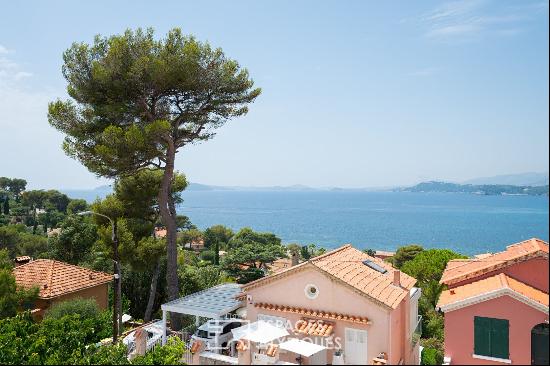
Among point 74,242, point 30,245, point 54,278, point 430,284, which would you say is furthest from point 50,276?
point 30,245

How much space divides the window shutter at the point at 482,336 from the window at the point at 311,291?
4.69 metres

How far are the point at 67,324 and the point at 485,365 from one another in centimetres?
1506

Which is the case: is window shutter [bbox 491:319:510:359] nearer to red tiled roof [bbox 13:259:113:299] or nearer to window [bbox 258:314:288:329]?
window [bbox 258:314:288:329]

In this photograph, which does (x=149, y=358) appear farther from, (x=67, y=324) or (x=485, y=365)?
(x=485, y=365)

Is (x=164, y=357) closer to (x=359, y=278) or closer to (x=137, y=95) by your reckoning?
(x=359, y=278)

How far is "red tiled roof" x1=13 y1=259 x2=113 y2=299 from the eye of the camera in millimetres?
22984

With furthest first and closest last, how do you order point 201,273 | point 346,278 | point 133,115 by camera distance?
point 201,273 < point 133,115 < point 346,278

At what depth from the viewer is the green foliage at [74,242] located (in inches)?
1289

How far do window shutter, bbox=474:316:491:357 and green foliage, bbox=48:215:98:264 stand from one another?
27327mm

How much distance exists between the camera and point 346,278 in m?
14.5

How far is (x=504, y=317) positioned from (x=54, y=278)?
68.4 feet

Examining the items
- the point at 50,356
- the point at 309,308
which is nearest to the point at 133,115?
the point at 50,356

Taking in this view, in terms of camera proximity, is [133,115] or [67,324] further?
[133,115]

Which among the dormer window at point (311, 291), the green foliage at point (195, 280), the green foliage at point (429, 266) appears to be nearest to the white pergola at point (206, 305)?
the dormer window at point (311, 291)
